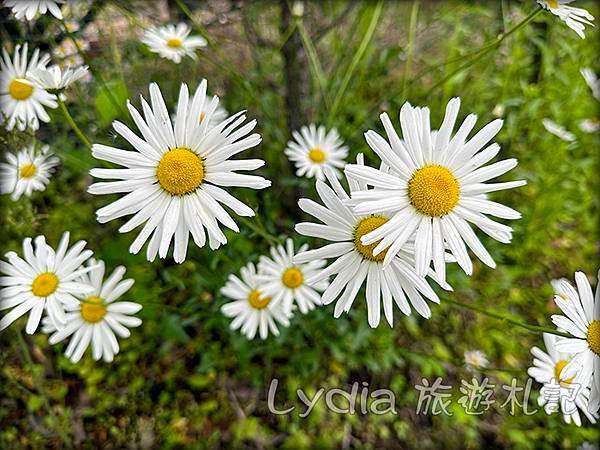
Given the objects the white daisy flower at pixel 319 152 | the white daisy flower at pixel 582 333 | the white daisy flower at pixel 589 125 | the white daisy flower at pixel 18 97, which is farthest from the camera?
the white daisy flower at pixel 589 125

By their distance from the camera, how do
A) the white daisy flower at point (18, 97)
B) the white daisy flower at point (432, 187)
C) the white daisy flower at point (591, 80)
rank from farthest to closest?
the white daisy flower at point (591, 80), the white daisy flower at point (18, 97), the white daisy flower at point (432, 187)

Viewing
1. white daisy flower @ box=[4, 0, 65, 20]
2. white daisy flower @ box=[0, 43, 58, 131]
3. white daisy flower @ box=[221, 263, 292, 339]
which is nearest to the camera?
white daisy flower @ box=[4, 0, 65, 20]

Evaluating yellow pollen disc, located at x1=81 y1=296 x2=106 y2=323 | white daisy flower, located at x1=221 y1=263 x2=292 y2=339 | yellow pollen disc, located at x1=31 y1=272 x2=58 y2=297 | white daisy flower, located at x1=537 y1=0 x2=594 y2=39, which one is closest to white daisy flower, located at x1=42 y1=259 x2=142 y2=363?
yellow pollen disc, located at x1=81 y1=296 x2=106 y2=323

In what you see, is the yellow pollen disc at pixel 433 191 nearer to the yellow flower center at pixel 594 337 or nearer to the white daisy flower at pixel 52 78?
the yellow flower center at pixel 594 337

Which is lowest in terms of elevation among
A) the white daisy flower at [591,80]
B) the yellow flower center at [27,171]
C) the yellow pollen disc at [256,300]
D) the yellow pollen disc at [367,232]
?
the yellow pollen disc at [367,232]

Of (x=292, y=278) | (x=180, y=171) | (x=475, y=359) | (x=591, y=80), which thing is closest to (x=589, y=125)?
(x=591, y=80)

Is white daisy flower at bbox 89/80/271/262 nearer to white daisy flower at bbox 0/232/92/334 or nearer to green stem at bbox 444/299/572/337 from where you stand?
white daisy flower at bbox 0/232/92/334

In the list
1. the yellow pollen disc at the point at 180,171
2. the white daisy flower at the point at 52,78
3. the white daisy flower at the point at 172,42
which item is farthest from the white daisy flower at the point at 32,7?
the yellow pollen disc at the point at 180,171

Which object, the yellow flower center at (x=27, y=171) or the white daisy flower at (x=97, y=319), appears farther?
the yellow flower center at (x=27, y=171)

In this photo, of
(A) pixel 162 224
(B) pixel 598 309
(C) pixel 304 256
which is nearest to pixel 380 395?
(B) pixel 598 309
